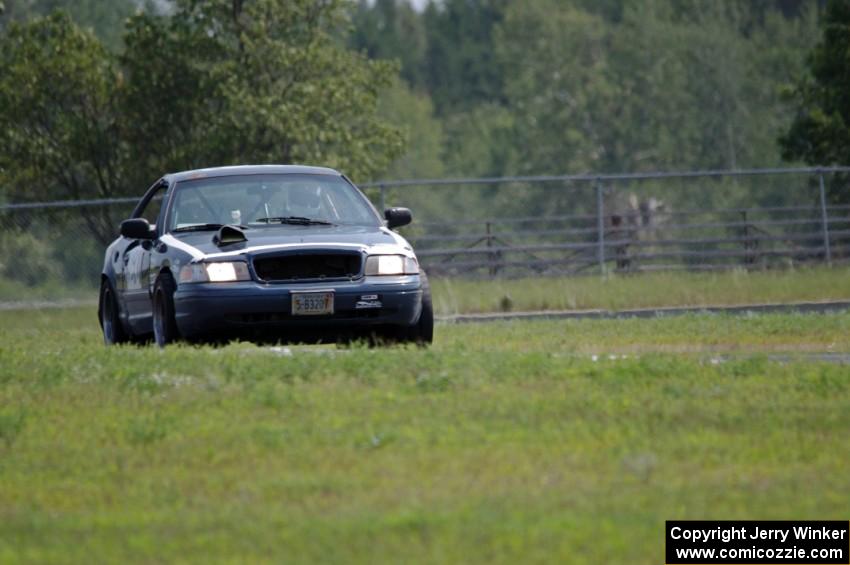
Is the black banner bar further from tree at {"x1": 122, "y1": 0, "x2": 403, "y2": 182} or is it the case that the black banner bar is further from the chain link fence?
tree at {"x1": 122, "y1": 0, "x2": 403, "y2": 182}

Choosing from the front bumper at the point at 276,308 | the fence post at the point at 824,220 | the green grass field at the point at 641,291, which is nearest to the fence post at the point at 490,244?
the green grass field at the point at 641,291

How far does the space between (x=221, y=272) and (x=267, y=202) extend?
1.51 m

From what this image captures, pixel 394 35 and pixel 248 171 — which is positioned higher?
pixel 394 35

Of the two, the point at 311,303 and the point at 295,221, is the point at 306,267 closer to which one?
the point at 311,303

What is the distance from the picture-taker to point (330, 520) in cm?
672

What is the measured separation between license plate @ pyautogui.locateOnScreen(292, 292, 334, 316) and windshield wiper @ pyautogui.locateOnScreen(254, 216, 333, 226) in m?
1.24

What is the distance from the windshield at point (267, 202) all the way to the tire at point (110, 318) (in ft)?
5.22

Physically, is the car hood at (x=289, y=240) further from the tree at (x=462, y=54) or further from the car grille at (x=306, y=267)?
the tree at (x=462, y=54)

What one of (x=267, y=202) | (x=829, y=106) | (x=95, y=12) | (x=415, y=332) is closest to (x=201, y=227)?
(x=267, y=202)

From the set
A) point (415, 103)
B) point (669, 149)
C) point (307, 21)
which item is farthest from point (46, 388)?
point (415, 103)

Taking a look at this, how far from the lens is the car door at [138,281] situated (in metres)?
14.3

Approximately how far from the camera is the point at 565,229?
35.2 meters

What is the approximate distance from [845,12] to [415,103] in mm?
60070

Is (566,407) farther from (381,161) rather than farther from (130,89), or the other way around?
(381,161)
